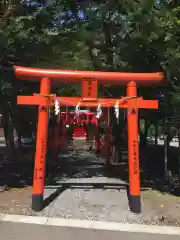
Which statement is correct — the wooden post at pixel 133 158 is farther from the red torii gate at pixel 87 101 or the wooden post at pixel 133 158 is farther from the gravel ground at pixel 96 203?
the gravel ground at pixel 96 203

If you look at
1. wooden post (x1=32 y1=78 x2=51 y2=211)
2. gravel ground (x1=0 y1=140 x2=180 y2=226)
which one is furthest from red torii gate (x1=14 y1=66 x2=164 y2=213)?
gravel ground (x1=0 y1=140 x2=180 y2=226)

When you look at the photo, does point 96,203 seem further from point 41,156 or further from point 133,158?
point 41,156

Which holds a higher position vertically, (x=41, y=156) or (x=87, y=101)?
(x=87, y=101)

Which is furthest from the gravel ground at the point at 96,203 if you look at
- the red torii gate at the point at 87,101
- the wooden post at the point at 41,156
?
the red torii gate at the point at 87,101

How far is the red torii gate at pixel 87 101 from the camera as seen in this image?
968 centimetres

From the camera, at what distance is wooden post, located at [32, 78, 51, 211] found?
9.47 metres

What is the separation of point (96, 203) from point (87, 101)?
221 centimetres

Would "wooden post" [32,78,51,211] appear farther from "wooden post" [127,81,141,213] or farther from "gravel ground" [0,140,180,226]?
"wooden post" [127,81,141,213]

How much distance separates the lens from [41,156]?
9.71m

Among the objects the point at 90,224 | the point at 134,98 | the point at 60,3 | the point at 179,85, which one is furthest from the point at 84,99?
the point at 60,3

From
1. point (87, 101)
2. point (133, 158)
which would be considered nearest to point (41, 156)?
point (87, 101)

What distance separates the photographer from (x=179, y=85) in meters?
10.3

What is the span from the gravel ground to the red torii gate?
1.25ft

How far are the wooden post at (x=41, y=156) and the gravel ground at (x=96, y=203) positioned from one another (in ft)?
0.86
